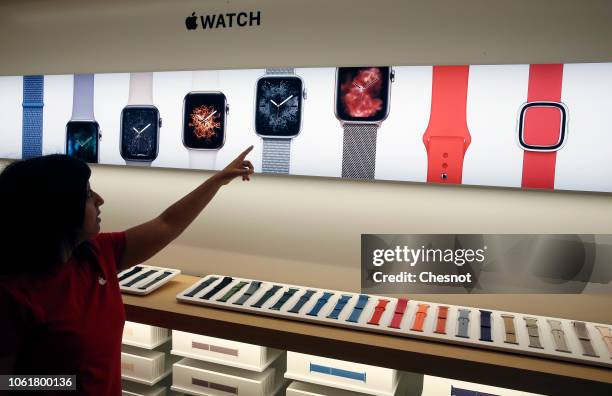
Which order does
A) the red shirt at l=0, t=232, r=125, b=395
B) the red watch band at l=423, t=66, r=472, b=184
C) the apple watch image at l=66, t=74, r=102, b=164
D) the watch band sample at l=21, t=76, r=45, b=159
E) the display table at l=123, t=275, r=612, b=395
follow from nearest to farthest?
the red shirt at l=0, t=232, r=125, b=395
the display table at l=123, t=275, r=612, b=395
the red watch band at l=423, t=66, r=472, b=184
the apple watch image at l=66, t=74, r=102, b=164
the watch band sample at l=21, t=76, r=45, b=159

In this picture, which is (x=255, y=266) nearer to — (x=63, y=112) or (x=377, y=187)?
(x=377, y=187)

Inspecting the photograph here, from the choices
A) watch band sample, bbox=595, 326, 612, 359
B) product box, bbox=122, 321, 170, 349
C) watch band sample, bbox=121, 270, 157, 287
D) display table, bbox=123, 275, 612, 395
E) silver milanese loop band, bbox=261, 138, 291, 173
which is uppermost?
silver milanese loop band, bbox=261, 138, 291, 173

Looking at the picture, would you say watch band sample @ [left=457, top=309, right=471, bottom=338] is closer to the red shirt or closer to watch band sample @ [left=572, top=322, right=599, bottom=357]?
watch band sample @ [left=572, top=322, right=599, bottom=357]

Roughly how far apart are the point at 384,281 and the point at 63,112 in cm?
178

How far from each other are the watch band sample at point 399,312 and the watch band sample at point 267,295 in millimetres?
478

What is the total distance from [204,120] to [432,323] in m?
1.28

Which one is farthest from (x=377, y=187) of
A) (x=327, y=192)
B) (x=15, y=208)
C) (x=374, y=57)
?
(x=15, y=208)

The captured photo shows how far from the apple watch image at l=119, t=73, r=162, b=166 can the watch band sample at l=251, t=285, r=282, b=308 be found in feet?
2.80

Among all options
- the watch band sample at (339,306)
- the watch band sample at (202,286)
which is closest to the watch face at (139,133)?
the watch band sample at (202,286)

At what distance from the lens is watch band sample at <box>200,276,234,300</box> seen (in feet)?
6.18

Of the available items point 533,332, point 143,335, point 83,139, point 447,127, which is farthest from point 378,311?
point 83,139

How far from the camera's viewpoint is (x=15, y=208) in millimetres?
1171

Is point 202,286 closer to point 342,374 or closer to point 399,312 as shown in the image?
point 342,374

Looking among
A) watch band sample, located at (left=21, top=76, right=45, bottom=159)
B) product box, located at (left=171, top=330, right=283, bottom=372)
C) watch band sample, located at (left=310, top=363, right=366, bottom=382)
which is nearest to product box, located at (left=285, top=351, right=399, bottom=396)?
watch band sample, located at (left=310, top=363, right=366, bottom=382)
